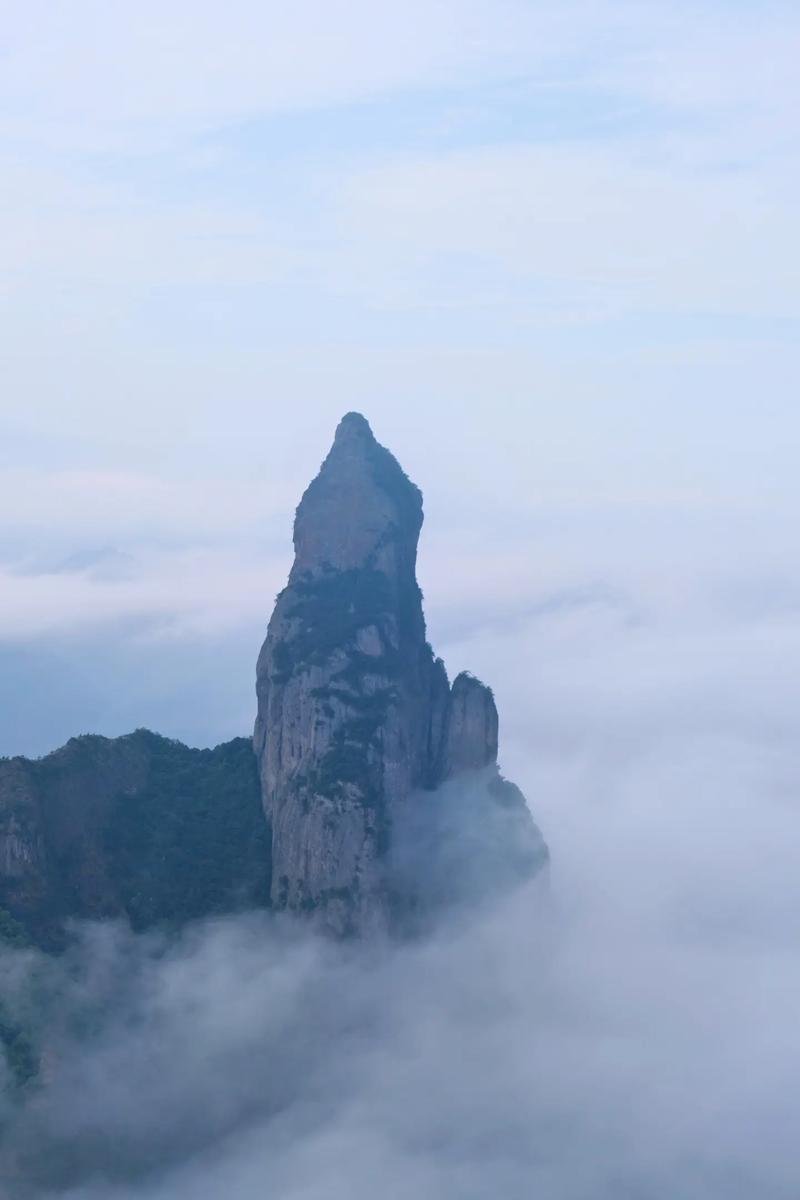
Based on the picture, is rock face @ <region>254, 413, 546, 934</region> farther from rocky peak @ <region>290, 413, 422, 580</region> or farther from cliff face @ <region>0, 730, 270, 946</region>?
cliff face @ <region>0, 730, 270, 946</region>

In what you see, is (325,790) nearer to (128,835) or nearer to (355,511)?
(128,835)

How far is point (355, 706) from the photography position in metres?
140

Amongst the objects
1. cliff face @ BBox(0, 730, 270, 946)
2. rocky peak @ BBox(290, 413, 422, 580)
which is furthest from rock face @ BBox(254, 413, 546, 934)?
cliff face @ BBox(0, 730, 270, 946)

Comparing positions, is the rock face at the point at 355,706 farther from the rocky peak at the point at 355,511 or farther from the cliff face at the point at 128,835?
the cliff face at the point at 128,835

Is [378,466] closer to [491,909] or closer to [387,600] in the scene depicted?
[387,600]

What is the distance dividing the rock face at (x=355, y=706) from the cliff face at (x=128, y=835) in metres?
2.59

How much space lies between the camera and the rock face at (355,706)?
138 m

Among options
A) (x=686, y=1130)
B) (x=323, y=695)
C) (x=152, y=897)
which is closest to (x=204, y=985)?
(x=152, y=897)

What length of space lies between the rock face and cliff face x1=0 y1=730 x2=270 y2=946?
259 centimetres

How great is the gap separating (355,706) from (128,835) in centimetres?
1471

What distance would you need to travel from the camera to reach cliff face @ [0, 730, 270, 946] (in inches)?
5344

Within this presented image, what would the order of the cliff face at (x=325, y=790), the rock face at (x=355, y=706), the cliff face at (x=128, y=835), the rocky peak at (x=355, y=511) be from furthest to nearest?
the rocky peak at (x=355, y=511)
the rock face at (x=355, y=706)
the cliff face at (x=325, y=790)
the cliff face at (x=128, y=835)

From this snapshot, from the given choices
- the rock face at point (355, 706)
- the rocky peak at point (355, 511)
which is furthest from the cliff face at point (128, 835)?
the rocky peak at point (355, 511)

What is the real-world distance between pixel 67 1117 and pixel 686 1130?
30.7 meters
